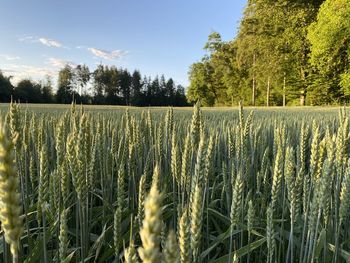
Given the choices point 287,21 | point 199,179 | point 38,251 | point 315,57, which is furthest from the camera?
point 287,21

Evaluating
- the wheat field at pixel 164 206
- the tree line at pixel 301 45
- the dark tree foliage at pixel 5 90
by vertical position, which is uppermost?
the tree line at pixel 301 45

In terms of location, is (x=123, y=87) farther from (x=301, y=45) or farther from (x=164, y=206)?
(x=164, y=206)

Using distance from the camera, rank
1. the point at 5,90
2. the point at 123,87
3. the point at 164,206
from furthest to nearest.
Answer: the point at 123,87 < the point at 5,90 < the point at 164,206

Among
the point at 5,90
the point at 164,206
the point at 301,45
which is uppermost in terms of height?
the point at 301,45

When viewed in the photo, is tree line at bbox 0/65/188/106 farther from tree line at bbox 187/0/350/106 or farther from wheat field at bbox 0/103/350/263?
wheat field at bbox 0/103/350/263

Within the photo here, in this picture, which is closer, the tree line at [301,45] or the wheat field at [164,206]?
the wheat field at [164,206]

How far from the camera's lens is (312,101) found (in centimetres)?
2828

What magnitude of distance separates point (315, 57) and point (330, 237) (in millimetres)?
23231

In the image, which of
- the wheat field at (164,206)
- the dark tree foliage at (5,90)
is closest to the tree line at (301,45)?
the wheat field at (164,206)

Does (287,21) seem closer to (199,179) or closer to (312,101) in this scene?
(312,101)

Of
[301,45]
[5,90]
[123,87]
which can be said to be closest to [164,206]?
[301,45]

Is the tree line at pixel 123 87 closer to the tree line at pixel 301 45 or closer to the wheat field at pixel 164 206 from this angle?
the tree line at pixel 301 45

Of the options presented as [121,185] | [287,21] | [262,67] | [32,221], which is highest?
[287,21]

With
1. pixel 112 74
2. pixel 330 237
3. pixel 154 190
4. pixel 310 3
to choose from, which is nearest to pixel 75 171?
pixel 154 190
